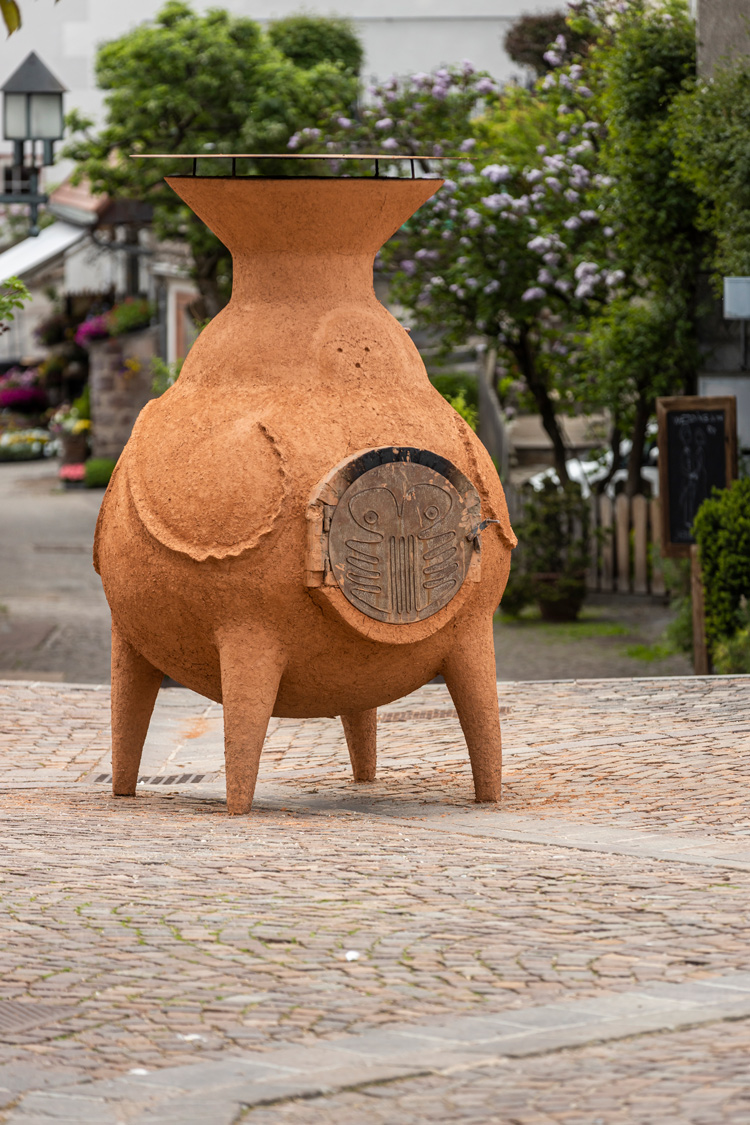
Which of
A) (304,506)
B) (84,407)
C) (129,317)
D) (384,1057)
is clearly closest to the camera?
(384,1057)

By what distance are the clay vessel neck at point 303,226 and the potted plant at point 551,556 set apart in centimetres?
1005

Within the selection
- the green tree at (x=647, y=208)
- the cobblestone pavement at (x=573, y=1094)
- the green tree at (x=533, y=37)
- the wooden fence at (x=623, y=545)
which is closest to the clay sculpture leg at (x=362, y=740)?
the cobblestone pavement at (x=573, y=1094)

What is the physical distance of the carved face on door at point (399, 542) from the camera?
6543mm

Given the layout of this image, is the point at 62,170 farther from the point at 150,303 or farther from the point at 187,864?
the point at 187,864

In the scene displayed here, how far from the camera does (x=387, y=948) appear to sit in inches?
179

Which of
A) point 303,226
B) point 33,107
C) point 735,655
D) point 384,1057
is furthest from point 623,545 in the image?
point 384,1057

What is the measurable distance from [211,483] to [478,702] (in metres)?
1.51

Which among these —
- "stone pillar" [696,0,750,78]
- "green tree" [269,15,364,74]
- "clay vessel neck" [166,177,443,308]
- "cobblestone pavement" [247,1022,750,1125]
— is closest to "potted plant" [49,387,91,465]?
"green tree" [269,15,364,74]

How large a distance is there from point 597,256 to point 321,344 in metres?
12.0

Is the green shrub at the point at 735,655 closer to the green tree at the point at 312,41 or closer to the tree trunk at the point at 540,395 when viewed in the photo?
the tree trunk at the point at 540,395

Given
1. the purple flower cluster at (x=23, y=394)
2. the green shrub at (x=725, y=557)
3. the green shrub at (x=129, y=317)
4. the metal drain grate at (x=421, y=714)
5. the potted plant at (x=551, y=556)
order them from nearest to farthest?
the metal drain grate at (x=421, y=714) < the green shrub at (x=725, y=557) < the potted plant at (x=551, y=556) < the green shrub at (x=129, y=317) < the purple flower cluster at (x=23, y=394)

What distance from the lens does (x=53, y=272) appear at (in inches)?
1736

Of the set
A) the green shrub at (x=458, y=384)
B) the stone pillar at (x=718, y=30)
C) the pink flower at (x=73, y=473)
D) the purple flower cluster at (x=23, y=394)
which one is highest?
the stone pillar at (x=718, y=30)

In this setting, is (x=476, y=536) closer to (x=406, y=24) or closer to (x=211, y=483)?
(x=211, y=483)
